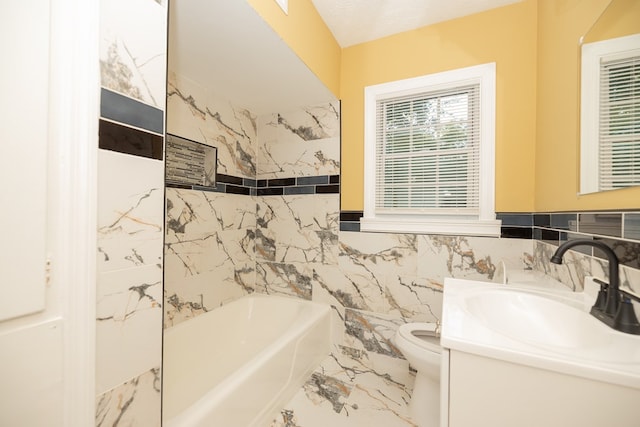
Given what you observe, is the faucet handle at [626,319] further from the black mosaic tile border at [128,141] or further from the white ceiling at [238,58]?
the white ceiling at [238,58]

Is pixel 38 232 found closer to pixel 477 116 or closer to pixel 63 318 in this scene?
pixel 63 318

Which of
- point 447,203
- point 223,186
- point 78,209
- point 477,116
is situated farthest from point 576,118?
point 223,186

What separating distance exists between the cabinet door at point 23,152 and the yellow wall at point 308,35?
2.88ft

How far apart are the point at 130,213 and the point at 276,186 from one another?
169cm

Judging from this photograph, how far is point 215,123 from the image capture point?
212 centimetres

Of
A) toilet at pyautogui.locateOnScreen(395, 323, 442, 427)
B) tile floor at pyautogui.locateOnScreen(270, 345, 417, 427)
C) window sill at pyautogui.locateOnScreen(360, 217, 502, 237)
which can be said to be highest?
window sill at pyautogui.locateOnScreen(360, 217, 502, 237)

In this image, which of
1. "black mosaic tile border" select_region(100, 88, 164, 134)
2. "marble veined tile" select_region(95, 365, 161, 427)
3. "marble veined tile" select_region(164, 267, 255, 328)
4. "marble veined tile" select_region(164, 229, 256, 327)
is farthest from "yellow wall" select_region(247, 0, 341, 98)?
"marble veined tile" select_region(164, 267, 255, 328)

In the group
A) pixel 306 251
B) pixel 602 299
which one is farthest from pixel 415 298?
pixel 602 299

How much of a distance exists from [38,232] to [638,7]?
1.85m

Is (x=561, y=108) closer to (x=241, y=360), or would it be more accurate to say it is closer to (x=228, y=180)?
(x=228, y=180)

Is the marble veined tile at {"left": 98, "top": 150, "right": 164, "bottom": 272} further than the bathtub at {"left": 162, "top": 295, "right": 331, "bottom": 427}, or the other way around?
the bathtub at {"left": 162, "top": 295, "right": 331, "bottom": 427}

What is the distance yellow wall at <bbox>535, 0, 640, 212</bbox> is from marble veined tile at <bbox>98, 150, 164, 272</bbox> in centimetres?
156

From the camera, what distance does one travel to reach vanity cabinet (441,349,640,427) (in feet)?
1.67

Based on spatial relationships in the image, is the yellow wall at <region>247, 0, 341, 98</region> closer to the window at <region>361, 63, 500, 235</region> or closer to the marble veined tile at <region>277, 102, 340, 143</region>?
the marble veined tile at <region>277, 102, 340, 143</region>
